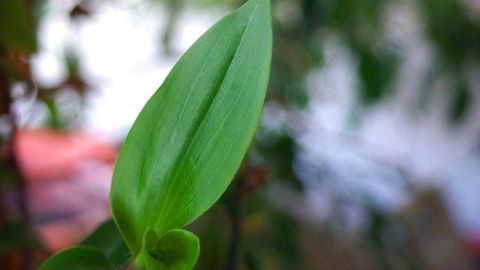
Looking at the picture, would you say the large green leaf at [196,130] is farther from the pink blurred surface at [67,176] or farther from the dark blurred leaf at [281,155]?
the pink blurred surface at [67,176]

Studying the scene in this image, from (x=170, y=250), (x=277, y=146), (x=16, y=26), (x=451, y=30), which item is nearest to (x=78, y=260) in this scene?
(x=170, y=250)

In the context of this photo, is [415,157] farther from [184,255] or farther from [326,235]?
[184,255]

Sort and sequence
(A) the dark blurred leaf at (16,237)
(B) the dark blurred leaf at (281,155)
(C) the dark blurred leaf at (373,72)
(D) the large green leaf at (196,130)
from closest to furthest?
1. (D) the large green leaf at (196,130)
2. (A) the dark blurred leaf at (16,237)
3. (B) the dark blurred leaf at (281,155)
4. (C) the dark blurred leaf at (373,72)

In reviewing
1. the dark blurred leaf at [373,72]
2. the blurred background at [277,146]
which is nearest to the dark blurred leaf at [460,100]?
the blurred background at [277,146]

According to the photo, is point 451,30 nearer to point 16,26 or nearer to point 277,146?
point 277,146

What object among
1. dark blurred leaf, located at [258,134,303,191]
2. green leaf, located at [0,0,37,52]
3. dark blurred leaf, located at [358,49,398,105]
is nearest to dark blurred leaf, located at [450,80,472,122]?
dark blurred leaf, located at [358,49,398,105]

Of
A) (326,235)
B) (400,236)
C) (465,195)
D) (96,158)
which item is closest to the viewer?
(400,236)

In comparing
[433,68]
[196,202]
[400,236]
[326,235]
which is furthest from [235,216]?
[433,68]
